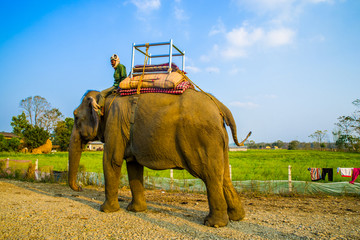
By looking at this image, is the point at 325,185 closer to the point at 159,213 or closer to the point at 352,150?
the point at 159,213

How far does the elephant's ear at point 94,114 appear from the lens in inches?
229

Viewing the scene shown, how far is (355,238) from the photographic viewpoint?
13.1 feet

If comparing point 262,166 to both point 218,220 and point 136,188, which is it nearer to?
point 136,188

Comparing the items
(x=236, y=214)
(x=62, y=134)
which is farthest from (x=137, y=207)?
(x=62, y=134)

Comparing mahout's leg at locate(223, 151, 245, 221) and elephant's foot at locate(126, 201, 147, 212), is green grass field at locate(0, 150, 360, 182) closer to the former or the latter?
elephant's foot at locate(126, 201, 147, 212)

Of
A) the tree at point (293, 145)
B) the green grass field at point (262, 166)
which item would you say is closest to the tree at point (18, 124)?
the green grass field at point (262, 166)

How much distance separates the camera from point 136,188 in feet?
19.2

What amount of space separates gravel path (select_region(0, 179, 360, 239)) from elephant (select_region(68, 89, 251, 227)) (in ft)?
1.35

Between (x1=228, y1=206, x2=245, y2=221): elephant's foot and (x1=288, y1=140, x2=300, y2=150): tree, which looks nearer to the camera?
(x1=228, y1=206, x2=245, y2=221): elephant's foot

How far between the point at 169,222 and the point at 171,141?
1468mm

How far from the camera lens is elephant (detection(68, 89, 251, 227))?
181 inches

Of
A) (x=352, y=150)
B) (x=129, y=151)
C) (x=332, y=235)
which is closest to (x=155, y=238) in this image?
(x=129, y=151)

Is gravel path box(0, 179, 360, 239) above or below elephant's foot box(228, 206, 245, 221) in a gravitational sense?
below

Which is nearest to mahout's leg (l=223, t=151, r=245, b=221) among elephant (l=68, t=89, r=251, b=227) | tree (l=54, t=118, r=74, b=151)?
elephant (l=68, t=89, r=251, b=227)
